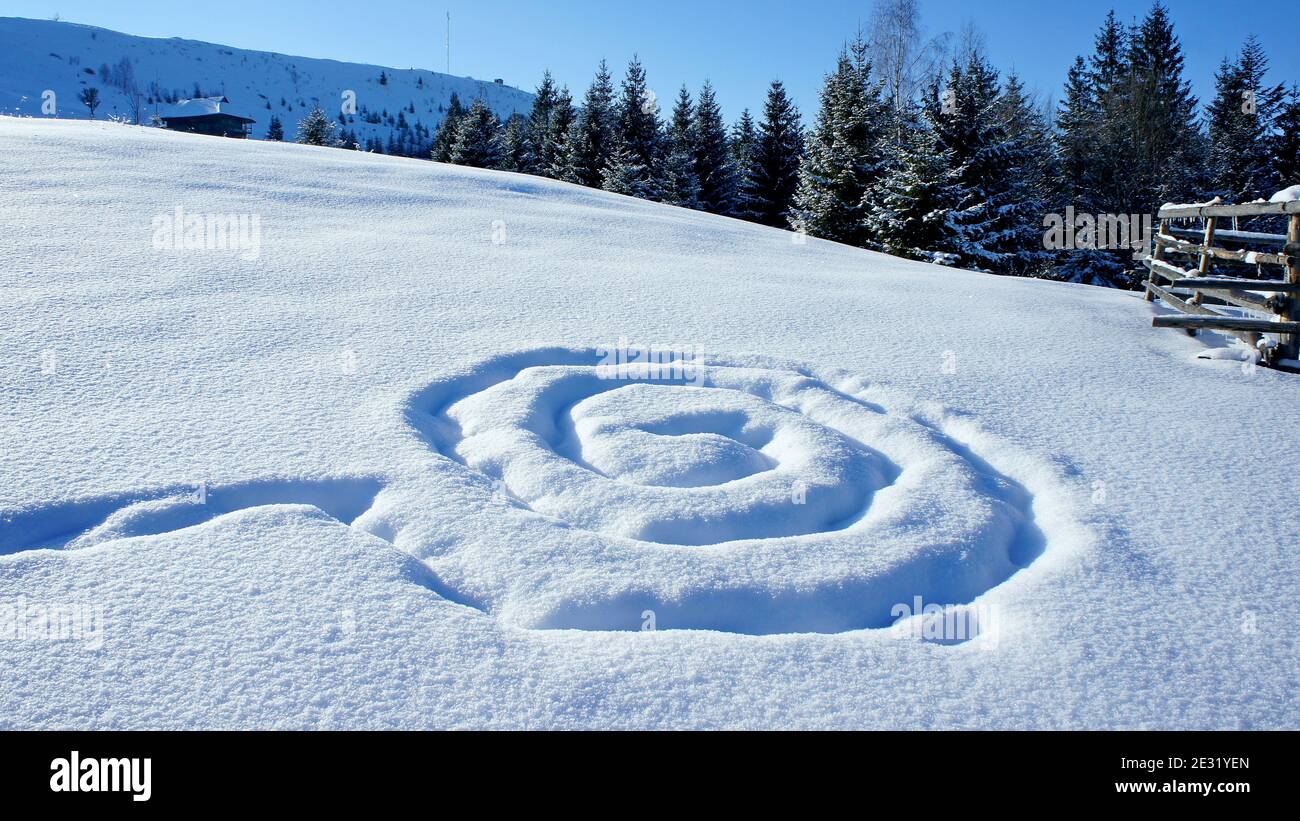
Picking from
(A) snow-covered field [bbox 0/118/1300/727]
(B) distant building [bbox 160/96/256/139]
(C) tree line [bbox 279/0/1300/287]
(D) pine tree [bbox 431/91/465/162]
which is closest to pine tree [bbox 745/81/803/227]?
(C) tree line [bbox 279/0/1300/287]

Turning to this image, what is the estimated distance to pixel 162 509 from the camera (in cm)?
262

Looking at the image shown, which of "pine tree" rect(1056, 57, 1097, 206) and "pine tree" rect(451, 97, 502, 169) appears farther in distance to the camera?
"pine tree" rect(451, 97, 502, 169)

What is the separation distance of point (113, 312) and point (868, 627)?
14.3ft

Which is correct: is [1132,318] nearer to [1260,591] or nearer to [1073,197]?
[1260,591]

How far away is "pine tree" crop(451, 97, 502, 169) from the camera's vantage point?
30.1 meters

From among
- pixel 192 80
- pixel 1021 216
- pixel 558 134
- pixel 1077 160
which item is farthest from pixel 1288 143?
pixel 192 80

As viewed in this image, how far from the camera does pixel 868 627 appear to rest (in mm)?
2461

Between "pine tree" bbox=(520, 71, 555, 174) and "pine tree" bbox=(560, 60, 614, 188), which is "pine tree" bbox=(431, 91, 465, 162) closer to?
"pine tree" bbox=(520, 71, 555, 174)

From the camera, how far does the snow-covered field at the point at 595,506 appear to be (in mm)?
2049

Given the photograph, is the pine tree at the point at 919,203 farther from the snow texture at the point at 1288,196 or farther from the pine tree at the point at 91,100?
the pine tree at the point at 91,100

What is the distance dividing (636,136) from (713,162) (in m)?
3.22

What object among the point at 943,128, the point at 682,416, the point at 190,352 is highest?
the point at 943,128

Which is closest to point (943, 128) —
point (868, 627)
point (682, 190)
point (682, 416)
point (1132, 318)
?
point (682, 190)

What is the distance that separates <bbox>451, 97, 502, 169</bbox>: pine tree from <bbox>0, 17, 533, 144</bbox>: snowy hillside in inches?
2129
